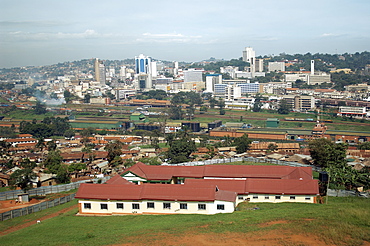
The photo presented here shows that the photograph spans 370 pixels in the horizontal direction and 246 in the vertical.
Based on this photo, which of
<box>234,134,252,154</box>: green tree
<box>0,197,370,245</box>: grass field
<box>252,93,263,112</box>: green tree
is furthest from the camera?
<box>252,93,263,112</box>: green tree

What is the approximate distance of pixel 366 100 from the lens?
56.8 m

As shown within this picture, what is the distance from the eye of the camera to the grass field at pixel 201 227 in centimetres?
977

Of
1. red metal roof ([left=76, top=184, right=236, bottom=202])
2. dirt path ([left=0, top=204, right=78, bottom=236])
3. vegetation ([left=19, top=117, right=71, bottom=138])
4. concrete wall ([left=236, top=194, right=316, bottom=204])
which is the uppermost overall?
red metal roof ([left=76, top=184, right=236, bottom=202])

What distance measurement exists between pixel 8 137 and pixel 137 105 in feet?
104

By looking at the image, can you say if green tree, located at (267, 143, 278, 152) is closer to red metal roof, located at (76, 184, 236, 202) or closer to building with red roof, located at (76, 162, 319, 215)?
building with red roof, located at (76, 162, 319, 215)

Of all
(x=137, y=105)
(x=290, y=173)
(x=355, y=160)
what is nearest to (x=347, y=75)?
(x=137, y=105)

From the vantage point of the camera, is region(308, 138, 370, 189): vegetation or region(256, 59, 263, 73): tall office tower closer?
region(308, 138, 370, 189): vegetation

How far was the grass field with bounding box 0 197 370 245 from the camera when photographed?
977 cm

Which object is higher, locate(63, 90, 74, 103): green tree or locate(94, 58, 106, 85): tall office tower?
locate(94, 58, 106, 85): tall office tower

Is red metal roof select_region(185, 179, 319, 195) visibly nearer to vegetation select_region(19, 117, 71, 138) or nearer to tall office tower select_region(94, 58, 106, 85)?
vegetation select_region(19, 117, 71, 138)

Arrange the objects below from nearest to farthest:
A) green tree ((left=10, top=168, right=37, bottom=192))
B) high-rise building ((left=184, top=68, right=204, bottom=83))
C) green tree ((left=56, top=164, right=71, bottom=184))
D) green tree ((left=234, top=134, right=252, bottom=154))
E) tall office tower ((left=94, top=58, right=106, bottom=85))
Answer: green tree ((left=10, top=168, right=37, bottom=192)), green tree ((left=56, top=164, right=71, bottom=184)), green tree ((left=234, top=134, right=252, bottom=154)), high-rise building ((left=184, top=68, right=204, bottom=83)), tall office tower ((left=94, top=58, right=106, bottom=85))

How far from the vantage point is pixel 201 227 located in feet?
35.3

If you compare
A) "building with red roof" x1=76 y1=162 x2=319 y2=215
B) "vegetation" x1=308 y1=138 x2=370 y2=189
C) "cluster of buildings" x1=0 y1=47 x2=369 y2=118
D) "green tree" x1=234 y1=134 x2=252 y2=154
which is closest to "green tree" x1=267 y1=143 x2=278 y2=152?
"green tree" x1=234 y1=134 x2=252 y2=154

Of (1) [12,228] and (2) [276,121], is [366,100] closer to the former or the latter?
(2) [276,121]
